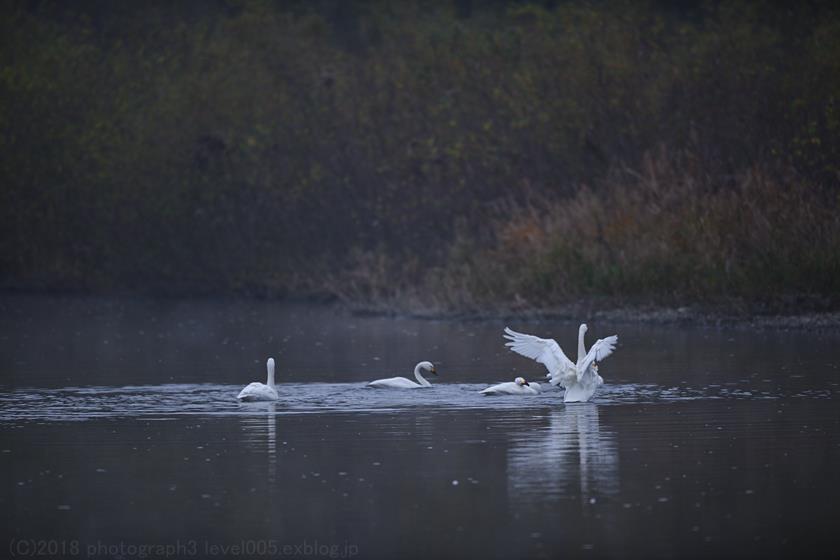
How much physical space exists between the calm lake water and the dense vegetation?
22.2 ft

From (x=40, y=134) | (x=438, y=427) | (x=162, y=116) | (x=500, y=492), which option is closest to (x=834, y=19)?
(x=162, y=116)

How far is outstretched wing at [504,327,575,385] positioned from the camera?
17703 mm

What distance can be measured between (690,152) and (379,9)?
1034 inches

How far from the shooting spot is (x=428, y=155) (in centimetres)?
4194

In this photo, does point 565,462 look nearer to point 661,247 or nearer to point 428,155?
point 661,247

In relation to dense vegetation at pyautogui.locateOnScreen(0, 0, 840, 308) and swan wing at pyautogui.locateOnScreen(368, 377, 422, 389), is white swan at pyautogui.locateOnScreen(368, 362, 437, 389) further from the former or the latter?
dense vegetation at pyautogui.locateOnScreen(0, 0, 840, 308)

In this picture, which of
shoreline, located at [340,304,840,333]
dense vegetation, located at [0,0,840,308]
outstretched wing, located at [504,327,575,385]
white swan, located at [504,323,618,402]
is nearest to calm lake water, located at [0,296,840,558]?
white swan, located at [504,323,618,402]

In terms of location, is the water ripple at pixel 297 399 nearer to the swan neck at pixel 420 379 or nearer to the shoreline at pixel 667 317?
the swan neck at pixel 420 379

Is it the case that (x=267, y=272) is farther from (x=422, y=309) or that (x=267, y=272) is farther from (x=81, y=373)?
(x=81, y=373)

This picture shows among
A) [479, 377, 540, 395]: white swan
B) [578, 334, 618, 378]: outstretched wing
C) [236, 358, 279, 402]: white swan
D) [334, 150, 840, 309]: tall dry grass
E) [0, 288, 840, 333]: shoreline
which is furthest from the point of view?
[334, 150, 840, 309]: tall dry grass

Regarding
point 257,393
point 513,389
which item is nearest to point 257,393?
point 257,393

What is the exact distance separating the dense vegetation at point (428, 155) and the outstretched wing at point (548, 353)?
32.7ft

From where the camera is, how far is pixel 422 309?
33.9 metres

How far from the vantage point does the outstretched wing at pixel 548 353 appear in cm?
1770
